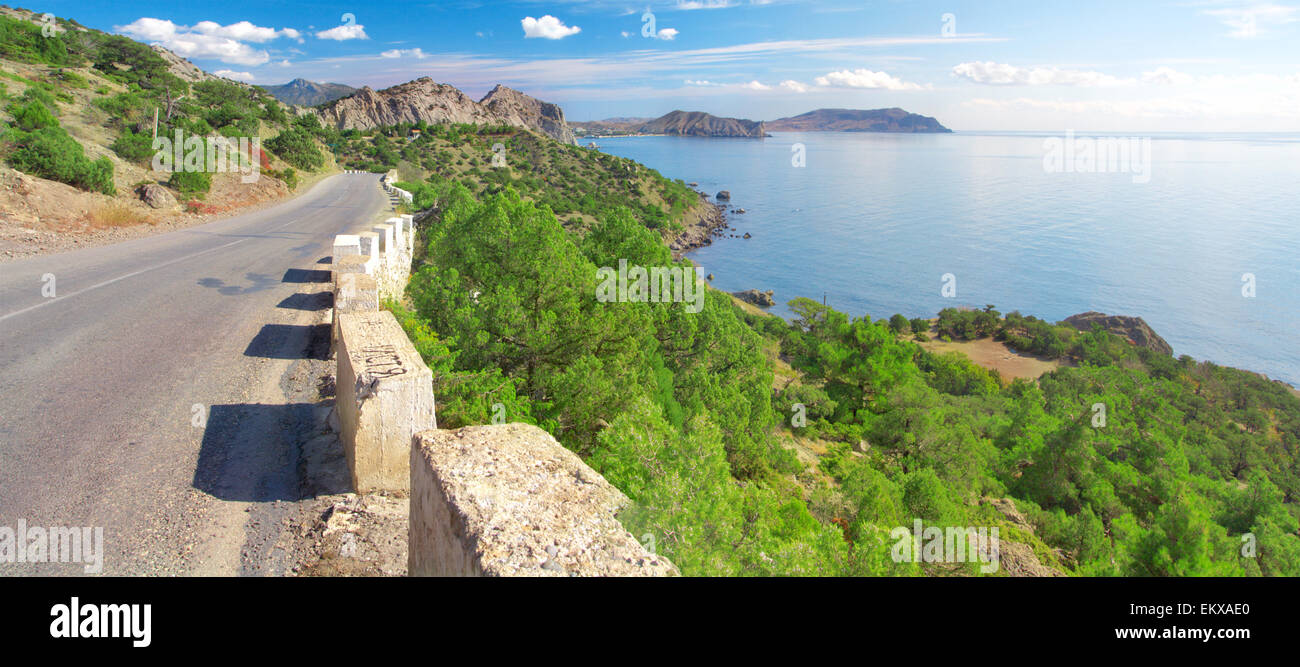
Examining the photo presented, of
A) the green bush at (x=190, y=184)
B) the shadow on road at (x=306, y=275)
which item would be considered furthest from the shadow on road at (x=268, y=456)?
the green bush at (x=190, y=184)

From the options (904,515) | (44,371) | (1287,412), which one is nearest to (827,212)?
(1287,412)

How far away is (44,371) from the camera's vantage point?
791 cm

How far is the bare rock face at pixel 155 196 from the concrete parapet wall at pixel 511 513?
83.7 ft

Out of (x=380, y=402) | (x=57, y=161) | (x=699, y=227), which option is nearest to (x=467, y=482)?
(x=380, y=402)

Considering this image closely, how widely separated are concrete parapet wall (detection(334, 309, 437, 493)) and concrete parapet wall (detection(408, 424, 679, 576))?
2.48ft

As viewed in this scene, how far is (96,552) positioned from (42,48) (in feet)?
191

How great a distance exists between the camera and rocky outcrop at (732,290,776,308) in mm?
68875

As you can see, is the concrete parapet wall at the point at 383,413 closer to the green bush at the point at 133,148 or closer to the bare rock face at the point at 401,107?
the green bush at the point at 133,148

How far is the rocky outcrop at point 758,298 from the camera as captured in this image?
226 feet

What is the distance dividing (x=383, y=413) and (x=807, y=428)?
27.2 metres

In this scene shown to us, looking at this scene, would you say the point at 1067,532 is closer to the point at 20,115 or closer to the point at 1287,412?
the point at 1287,412

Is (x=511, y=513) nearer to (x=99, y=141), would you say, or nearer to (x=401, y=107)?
(x=99, y=141)

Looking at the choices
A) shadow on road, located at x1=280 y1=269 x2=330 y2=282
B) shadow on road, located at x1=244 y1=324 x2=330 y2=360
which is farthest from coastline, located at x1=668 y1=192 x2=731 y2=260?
shadow on road, located at x1=244 y1=324 x2=330 y2=360

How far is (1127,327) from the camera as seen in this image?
59594 millimetres
